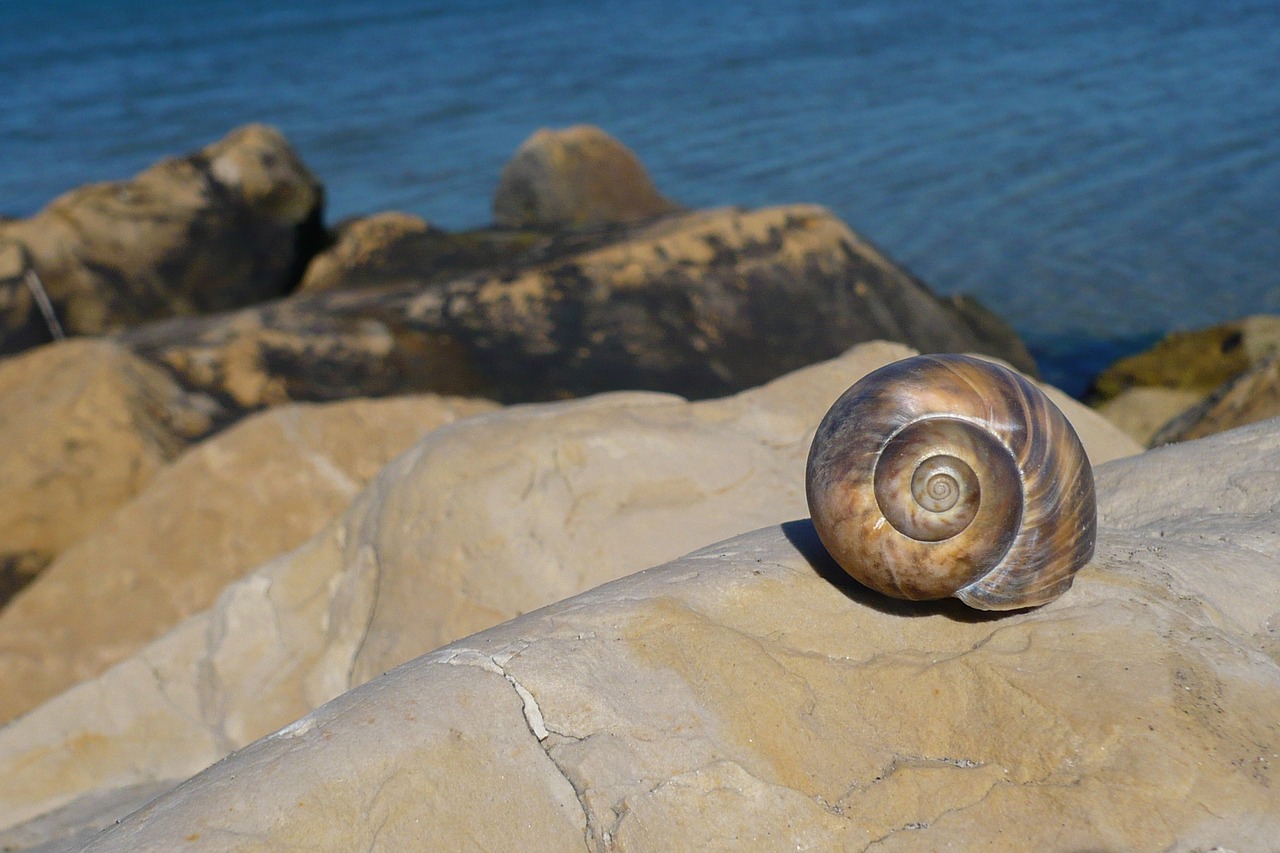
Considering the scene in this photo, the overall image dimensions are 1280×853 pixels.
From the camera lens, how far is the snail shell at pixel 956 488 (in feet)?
6.20

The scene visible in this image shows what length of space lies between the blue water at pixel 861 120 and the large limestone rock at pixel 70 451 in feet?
21.2

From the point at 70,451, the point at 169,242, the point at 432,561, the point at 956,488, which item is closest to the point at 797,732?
the point at 956,488

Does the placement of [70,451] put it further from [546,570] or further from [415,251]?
[546,570]

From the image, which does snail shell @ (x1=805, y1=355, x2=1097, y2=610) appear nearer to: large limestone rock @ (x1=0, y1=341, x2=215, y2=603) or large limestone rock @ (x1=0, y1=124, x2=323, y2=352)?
large limestone rock @ (x1=0, y1=341, x2=215, y2=603)

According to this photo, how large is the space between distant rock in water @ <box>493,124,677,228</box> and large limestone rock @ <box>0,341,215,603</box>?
4.21m

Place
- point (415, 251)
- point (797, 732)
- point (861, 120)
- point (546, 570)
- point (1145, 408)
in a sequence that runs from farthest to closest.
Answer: point (861, 120) < point (1145, 408) < point (415, 251) < point (546, 570) < point (797, 732)

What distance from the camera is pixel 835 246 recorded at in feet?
18.4

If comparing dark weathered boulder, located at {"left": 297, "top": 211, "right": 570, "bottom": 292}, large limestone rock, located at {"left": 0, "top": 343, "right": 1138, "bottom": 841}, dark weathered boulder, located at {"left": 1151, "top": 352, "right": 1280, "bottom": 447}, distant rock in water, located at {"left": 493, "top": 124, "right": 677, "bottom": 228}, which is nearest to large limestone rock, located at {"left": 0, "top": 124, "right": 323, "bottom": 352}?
dark weathered boulder, located at {"left": 297, "top": 211, "right": 570, "bottom": 292}

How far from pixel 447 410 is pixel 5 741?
88.0 inches

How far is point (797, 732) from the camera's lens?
185cm

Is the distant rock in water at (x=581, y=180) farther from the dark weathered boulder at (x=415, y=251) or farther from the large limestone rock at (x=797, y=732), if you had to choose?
the large limestone rock at (x=797, y=732)

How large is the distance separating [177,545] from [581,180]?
5233 millimetres

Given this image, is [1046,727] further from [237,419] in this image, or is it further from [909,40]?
[909,40]

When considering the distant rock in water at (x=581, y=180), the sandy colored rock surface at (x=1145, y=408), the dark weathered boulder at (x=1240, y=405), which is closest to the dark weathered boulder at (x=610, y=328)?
the dark weathered boulder at (x=1240, y=405)
